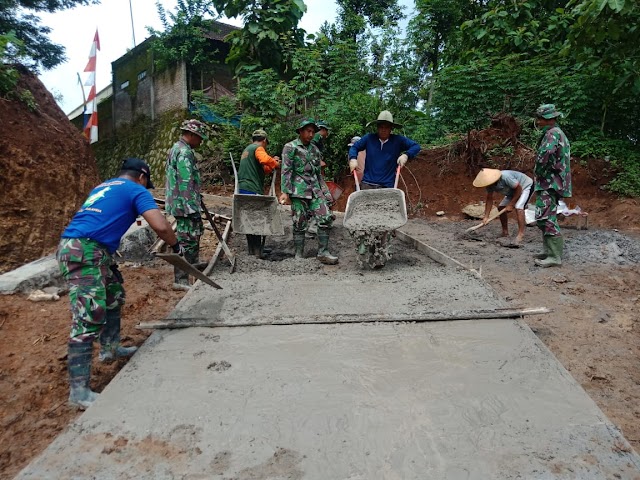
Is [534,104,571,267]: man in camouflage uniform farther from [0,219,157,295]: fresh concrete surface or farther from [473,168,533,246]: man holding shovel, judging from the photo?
[0,219,157,295]: fresh concrete surface

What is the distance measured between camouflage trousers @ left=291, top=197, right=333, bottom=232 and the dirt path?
1784mm

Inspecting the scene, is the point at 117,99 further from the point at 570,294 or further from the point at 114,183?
the point at 570,294

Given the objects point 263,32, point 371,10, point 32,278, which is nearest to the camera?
point 32,278

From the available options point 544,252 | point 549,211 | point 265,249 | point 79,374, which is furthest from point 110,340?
point 544,252

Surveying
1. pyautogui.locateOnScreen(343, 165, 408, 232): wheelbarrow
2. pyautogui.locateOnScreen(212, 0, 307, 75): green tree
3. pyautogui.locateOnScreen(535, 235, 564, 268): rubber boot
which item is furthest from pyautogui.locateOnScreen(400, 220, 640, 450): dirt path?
pyautogui.locateOnScreen(212, 0, 307, 75): green tree

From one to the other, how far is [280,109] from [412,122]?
346cm

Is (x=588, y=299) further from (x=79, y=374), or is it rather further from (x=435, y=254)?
(x=79, y=374)

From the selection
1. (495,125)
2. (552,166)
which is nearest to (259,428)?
(552,166)

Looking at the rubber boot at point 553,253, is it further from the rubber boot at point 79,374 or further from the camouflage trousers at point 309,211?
the rubber boot at point 79,374

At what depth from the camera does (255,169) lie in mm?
5484

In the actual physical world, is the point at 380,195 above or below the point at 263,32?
below

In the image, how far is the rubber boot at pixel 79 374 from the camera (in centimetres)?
250

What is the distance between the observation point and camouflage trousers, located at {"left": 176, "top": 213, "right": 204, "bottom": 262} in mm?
4406

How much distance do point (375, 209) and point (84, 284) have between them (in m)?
3.04
